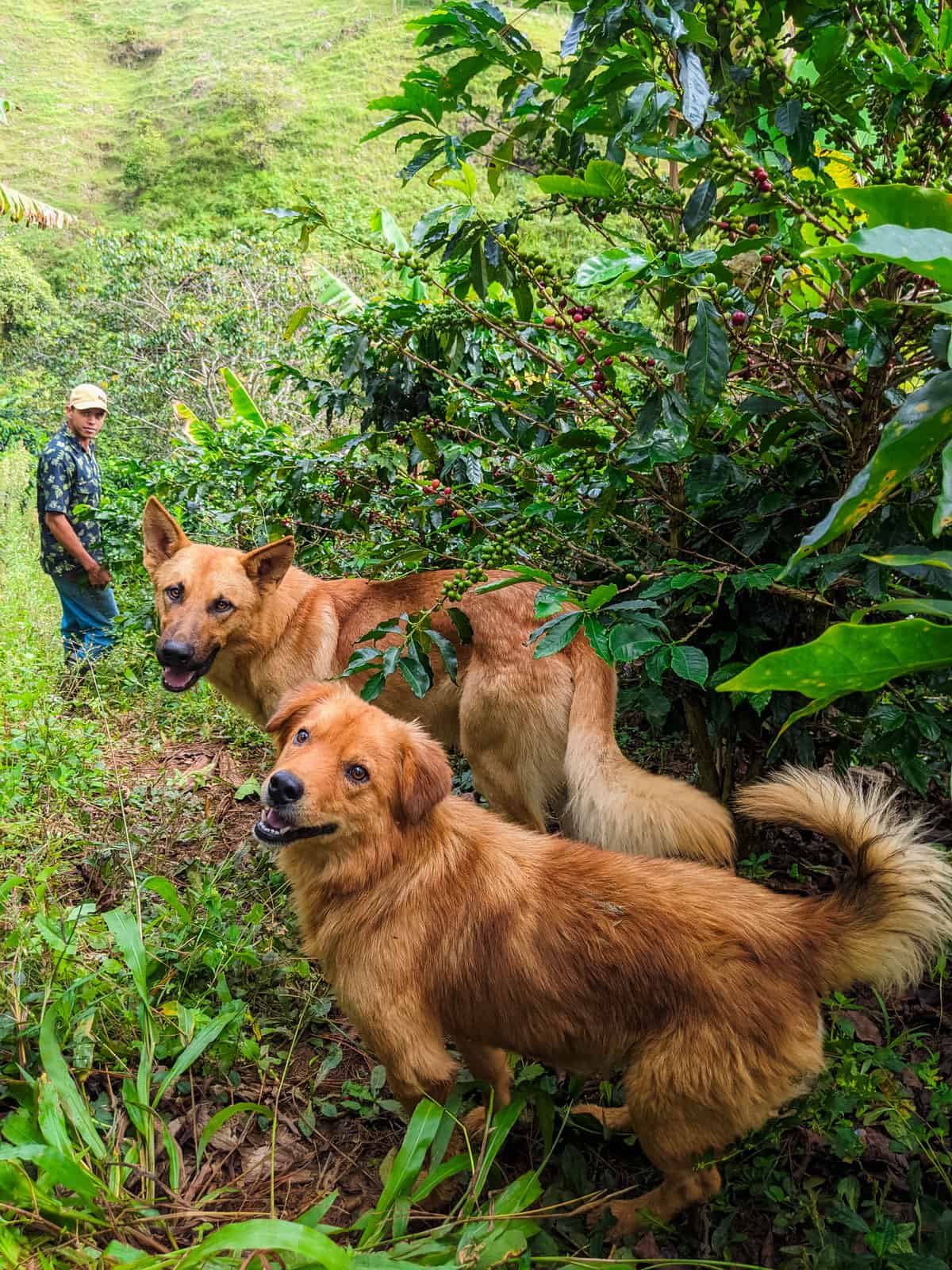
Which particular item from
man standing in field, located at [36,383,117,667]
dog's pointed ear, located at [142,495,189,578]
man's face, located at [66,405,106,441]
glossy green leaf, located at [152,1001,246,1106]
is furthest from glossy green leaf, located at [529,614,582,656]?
man's face, located at [66,405,106,441]

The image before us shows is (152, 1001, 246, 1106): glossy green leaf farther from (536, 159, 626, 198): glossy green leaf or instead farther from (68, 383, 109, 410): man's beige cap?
(68, 383, 109, 410): man's beige cap

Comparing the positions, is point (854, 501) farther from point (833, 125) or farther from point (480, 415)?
point (480, 415)

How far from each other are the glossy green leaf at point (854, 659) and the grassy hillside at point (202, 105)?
22054mm

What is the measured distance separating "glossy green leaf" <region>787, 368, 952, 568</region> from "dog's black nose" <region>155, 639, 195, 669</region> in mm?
3270

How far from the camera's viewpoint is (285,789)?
82.4 inches

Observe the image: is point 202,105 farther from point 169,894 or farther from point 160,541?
point 169,894

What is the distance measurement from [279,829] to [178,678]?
6.54 ft

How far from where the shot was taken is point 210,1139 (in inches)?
95.2

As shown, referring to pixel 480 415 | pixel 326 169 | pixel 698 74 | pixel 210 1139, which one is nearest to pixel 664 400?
pixel 698 74

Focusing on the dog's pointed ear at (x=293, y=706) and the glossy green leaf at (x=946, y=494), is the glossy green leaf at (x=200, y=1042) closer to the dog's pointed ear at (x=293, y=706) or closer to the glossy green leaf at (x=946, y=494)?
the dog's pointed ear at (x=293, y=706)

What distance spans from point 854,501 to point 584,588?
1984 mm

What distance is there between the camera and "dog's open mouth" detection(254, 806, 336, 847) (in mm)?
2111

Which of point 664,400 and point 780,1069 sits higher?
point 664,400

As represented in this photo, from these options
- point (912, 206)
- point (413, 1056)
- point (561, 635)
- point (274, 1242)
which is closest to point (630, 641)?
point (561, 635)
